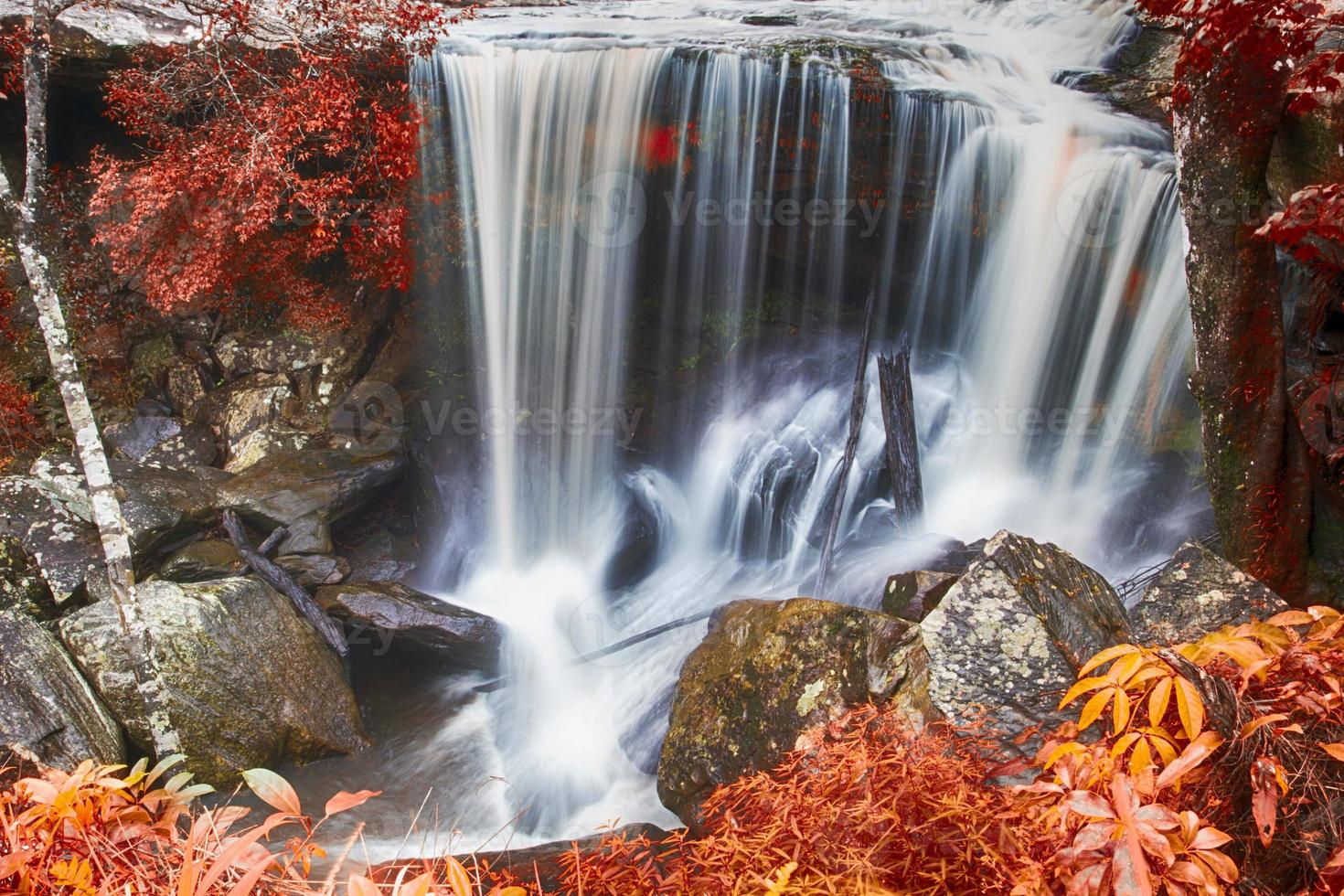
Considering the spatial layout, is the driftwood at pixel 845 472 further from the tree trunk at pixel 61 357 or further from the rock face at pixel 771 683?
the tree trunk at pixel 61 357

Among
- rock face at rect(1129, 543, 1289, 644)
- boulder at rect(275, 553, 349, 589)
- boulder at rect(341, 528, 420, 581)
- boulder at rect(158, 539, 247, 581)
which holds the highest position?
rock face at rect(1129, 543, 1289, 644)

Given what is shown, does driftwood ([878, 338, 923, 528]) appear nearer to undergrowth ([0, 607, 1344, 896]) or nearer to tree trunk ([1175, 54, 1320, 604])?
tree trunk ([1175, 54, 1320, 604])

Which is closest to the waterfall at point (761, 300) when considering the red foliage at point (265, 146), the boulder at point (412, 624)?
the boulder at point (412, 624)

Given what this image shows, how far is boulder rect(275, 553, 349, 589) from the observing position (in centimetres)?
705

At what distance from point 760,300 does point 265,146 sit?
16.6 feet

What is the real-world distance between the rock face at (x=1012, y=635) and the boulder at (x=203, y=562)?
220 inches

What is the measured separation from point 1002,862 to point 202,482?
24.5 feet

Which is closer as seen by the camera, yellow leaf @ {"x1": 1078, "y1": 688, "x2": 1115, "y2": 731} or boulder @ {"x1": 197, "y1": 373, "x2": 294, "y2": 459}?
yellow leaf @ {"x1": 1078, "y1": 688, "x2": 1115, "y2": 731}

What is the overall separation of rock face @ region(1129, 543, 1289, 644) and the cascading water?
254 centimetres

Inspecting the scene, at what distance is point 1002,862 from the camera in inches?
66.7

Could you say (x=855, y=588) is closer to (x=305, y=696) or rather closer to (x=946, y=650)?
(x=946, y=650)

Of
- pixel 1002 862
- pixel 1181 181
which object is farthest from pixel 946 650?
pixel 1181 181

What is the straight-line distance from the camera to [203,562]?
21.6 feet

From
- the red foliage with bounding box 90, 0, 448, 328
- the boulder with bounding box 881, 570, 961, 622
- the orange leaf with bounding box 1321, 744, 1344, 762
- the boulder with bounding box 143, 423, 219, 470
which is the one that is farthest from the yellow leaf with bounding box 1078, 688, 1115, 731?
the boulder with bounding box 143, 423, 219, 470
